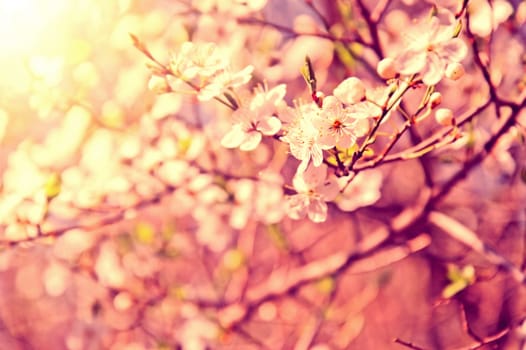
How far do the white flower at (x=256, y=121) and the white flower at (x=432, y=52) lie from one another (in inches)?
8.1

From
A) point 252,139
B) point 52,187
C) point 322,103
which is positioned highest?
point 322,103

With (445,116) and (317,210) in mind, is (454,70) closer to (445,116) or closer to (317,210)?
(445,116)

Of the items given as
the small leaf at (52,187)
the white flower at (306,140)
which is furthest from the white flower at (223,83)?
the small leaf at (52,187)

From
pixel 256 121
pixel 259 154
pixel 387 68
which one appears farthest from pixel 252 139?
pixel 259 154

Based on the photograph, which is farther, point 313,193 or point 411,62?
point 313,193

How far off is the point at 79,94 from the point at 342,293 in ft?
10.1

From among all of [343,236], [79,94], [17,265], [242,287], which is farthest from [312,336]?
[17,265]

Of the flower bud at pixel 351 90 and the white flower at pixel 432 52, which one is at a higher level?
the white flower at pixel 432 52

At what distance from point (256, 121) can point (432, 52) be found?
30cm

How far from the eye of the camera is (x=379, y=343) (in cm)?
372

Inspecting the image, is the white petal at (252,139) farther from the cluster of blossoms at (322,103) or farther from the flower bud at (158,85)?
the flower bud at (158,85)

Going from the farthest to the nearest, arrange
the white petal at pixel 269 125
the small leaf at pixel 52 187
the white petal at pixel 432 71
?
the small leaf at pixel 52 187 < the white petal at pixel 269 125 < the white petal at pixel 432 71

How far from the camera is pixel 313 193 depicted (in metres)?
0.99

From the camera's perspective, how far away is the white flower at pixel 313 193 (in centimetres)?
97
